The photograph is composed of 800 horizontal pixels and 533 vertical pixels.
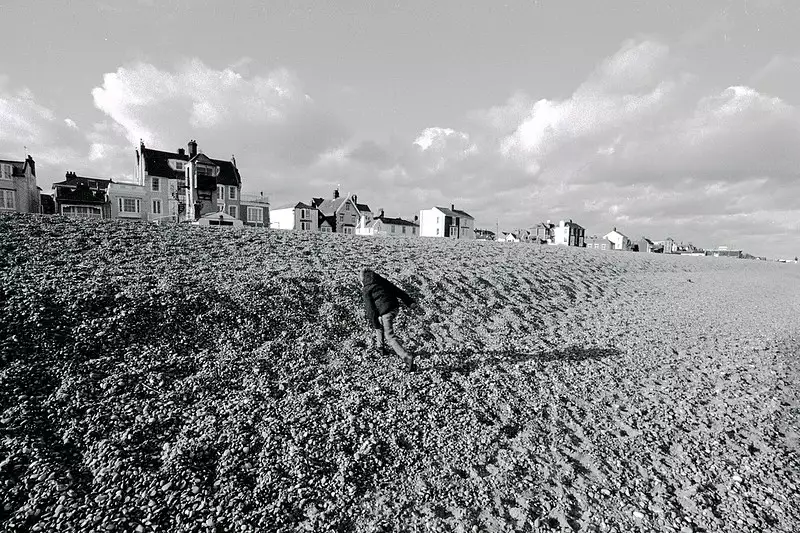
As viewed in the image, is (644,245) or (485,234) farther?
(644,245)

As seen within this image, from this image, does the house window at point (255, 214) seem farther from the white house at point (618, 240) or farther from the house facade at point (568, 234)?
the white house at point (618, 240)

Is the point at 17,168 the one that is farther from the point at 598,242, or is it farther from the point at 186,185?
the point at 598,242

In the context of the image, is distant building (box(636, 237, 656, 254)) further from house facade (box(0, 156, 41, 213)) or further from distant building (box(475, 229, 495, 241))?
Result: house facade (box(0, 156, 41, 213))

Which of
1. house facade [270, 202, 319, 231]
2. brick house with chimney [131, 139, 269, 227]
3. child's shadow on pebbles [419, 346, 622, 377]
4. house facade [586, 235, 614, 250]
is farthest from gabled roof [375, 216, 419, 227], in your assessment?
child's shadow on pebbles [419, 346, 622, 377]

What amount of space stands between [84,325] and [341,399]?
17.5 ft

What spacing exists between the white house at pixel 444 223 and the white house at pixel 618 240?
2123 inches

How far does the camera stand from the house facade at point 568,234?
329 ft

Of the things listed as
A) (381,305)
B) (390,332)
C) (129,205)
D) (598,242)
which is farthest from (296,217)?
(598,242)

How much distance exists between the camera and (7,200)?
4356 centimetres

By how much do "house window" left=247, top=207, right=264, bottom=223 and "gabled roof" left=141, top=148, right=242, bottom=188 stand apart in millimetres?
3769

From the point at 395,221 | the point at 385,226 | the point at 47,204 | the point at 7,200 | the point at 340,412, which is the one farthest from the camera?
the point at 395,221

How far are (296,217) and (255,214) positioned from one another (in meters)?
10.9

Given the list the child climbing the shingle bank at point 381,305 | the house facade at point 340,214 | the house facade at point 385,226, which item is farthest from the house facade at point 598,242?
the child climbing the shingle bank at point 381,305

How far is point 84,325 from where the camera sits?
716 cm
